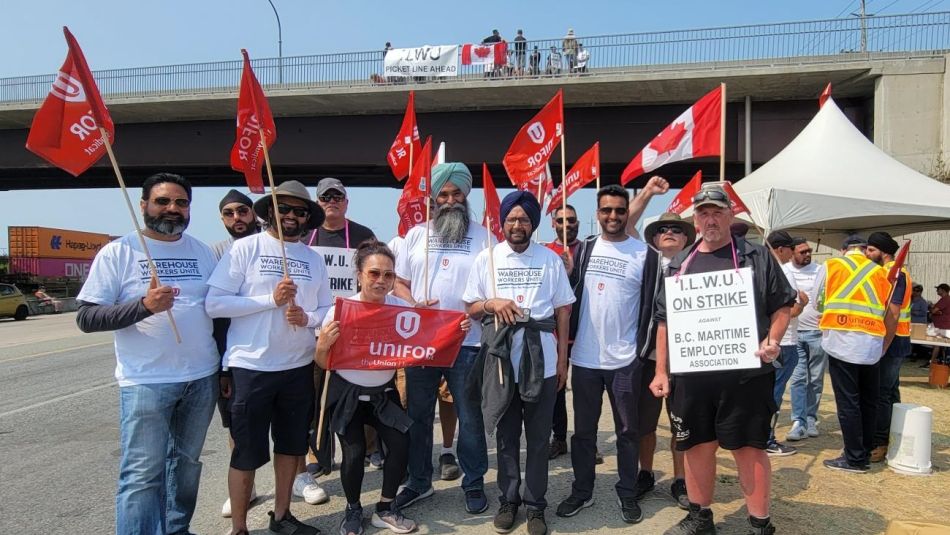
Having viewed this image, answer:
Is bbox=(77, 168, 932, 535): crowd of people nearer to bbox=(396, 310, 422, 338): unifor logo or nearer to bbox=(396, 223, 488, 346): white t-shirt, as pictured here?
bbox=(396, 223, 488, 346): white t-shirt

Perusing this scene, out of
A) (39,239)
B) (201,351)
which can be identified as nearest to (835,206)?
(201,351)

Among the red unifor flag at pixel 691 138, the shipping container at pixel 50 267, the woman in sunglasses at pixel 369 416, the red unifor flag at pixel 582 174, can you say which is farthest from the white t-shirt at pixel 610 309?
the shipping container at pixel 50 267

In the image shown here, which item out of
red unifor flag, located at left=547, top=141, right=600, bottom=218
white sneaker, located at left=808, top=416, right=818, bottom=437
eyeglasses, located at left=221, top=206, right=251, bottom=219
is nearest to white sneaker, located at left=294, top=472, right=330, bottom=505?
eyeglasses, located at left=221, top=206, right=251, bottom=219

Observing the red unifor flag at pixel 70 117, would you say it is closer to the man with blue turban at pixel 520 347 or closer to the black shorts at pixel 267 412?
the black shorts at pixel 267 412

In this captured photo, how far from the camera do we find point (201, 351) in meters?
3.28

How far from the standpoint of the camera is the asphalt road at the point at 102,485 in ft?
12.9

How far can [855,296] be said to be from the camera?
5.36m

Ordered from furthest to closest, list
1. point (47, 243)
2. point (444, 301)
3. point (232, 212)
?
point (47, 243)
point (232, 212)
point (444, 301)

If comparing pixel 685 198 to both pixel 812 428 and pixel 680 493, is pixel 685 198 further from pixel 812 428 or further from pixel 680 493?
pixel 680 493

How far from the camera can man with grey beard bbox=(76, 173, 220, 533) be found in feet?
9.95

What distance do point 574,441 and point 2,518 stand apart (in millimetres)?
4032

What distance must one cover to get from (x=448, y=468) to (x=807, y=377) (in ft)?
13.4

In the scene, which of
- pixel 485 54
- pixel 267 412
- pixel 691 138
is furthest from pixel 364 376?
pixel 485 54

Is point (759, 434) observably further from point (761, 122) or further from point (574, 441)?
point (761, 122)
